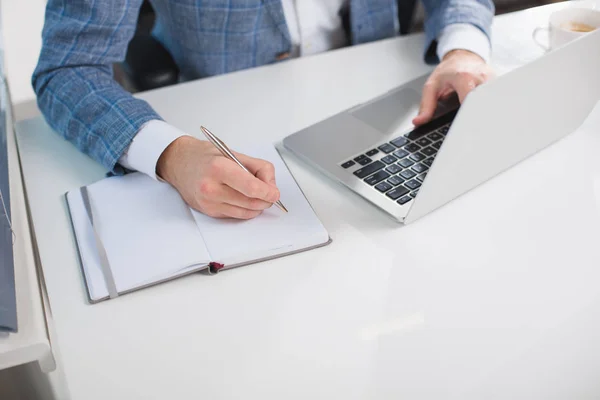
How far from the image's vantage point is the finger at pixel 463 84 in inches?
36.8

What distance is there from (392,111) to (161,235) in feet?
1.44

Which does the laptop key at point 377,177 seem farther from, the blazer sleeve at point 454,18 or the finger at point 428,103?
the blazer sleeve at point 454,18

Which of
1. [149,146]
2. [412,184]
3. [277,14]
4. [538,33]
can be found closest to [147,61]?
[277,14]

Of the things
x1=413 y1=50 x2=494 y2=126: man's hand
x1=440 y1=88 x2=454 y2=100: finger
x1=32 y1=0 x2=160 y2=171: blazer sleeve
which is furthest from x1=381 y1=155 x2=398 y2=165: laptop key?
x1=32 y1=0 x2=160 y2=171: blazer sleeve

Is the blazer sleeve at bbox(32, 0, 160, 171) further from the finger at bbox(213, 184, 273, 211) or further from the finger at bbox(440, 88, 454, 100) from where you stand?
the finger at bbox(440, 88, 454, 100)

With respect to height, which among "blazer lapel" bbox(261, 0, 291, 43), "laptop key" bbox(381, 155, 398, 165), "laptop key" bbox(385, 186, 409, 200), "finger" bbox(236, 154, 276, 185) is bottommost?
"laptop key" bbox(385, 186, 409, 200)

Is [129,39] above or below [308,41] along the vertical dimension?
above

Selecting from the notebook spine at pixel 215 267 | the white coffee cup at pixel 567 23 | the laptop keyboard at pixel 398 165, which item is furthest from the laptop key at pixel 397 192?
the white coffee cup at pixel 567 23

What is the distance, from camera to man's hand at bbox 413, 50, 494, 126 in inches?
36.2

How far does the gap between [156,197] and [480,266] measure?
1.40ft

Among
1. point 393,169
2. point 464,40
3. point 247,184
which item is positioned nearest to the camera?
point 247,184

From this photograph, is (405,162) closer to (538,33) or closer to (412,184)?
(412,184)

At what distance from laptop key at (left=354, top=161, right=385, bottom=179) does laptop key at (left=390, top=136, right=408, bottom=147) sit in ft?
0.19

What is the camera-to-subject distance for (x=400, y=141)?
870mm
